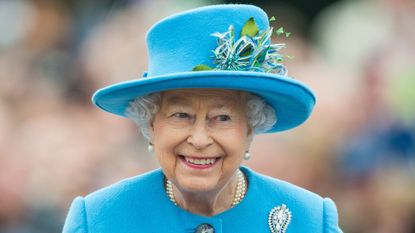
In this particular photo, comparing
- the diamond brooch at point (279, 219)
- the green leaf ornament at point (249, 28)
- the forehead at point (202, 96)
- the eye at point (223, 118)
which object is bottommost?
the diamond brooch at point (279, 219)

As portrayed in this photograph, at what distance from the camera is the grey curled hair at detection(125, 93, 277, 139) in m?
5.25

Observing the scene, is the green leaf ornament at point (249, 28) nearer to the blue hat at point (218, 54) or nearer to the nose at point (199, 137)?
the blue hat at point (218, 54)

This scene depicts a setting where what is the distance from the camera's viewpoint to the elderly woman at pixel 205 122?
5.07 m

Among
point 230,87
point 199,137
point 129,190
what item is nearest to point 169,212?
point 129,190

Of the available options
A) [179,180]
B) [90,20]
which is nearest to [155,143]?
[179,180]

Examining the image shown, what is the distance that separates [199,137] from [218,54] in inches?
12.8

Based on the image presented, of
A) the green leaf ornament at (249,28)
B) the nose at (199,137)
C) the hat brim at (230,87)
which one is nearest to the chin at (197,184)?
the nose at (199,137)

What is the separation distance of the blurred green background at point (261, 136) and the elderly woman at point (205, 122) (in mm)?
2475

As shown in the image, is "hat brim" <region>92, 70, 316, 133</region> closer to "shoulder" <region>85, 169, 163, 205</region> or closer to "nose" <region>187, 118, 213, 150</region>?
"nose" <region>187, 118, 213, 150</region>

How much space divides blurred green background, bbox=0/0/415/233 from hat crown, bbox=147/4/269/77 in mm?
2809

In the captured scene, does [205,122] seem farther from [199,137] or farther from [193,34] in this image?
[193,34]

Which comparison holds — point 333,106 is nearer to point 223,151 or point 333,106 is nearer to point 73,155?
point 73,155

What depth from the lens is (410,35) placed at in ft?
29.1

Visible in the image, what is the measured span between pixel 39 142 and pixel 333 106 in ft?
6.39
